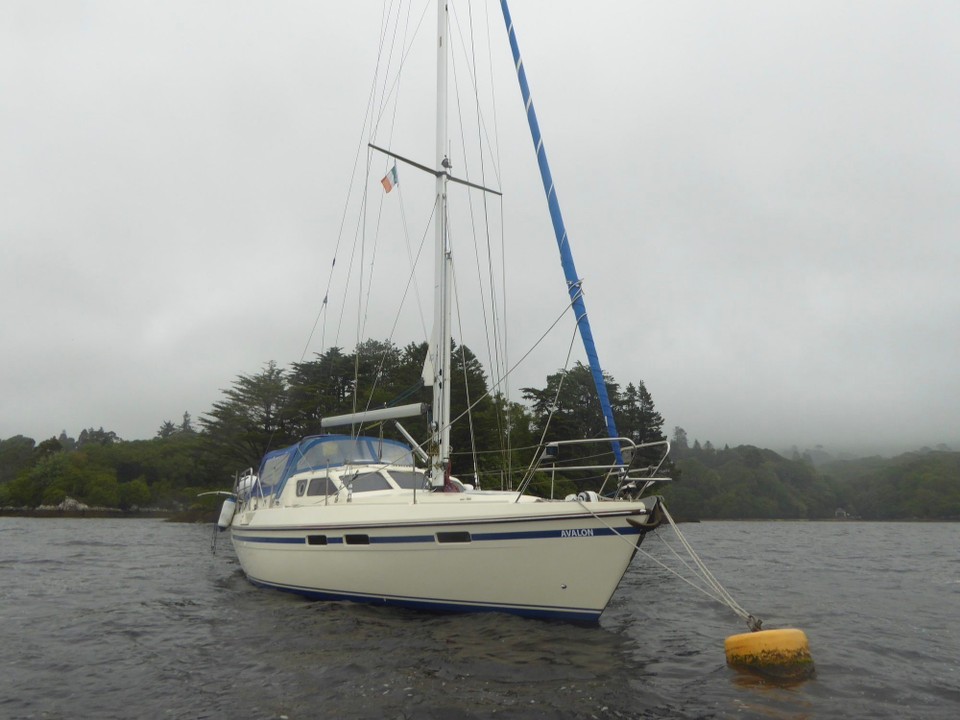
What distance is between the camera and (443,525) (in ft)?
27.3

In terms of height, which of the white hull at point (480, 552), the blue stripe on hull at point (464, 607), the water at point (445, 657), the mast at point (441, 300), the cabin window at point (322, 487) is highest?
the mast at point (441, 300)

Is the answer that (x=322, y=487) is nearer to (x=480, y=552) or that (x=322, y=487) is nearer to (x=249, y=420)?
(x=480, y=552)

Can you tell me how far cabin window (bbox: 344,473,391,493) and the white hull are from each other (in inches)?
36.7

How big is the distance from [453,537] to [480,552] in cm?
42

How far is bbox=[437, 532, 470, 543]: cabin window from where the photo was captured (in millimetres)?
8242

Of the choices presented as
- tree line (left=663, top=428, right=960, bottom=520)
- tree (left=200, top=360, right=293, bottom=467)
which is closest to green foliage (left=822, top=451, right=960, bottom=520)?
tree line (left=663, top=428, right=960, bottom=520)

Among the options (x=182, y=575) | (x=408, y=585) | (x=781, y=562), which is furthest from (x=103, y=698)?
(x=781, y=562)

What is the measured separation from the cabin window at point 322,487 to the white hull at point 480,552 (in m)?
1.15

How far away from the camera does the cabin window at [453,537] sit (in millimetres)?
8242

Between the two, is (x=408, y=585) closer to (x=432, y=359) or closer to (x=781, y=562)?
(x=432, y=359)

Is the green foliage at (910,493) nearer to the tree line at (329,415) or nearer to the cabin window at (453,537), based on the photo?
the tree line at (329,415)

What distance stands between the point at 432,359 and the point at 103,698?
22.6 feet

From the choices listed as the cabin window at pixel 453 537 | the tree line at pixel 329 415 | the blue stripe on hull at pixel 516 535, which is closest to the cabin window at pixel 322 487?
the blue stripe on hull at pixel 516 535

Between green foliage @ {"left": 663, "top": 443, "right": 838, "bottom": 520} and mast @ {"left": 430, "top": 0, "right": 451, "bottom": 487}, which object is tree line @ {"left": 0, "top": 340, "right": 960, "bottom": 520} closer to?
green foliage @ {"left": 663, "top": 443, "right": 838, "bottom": 520}
